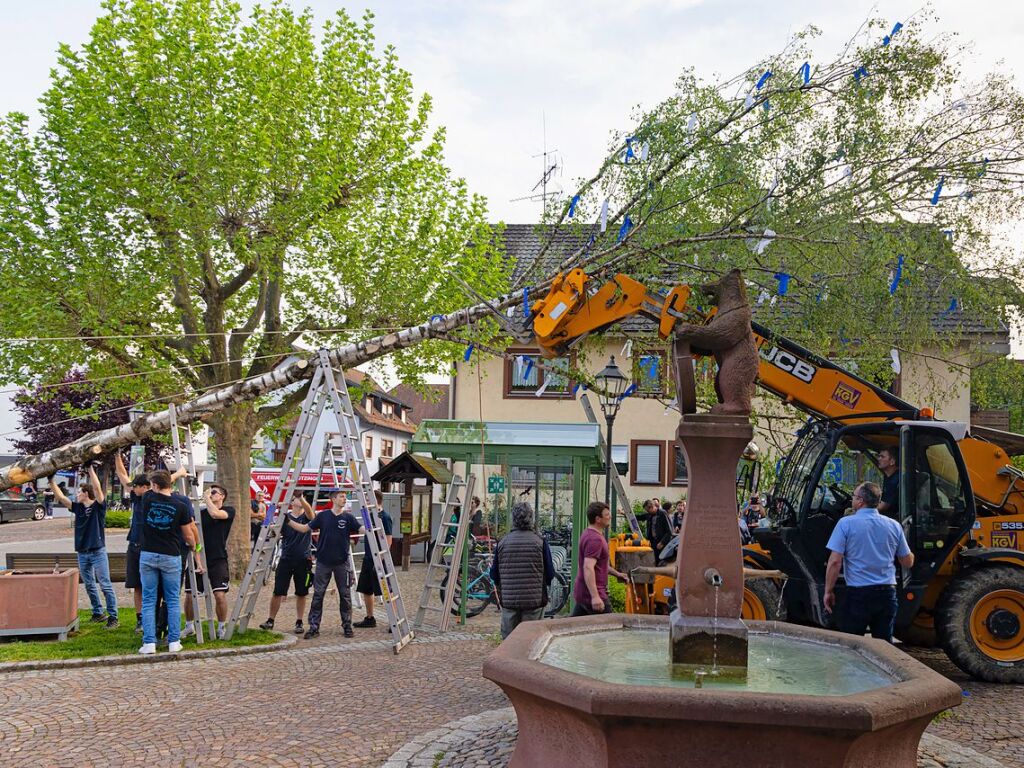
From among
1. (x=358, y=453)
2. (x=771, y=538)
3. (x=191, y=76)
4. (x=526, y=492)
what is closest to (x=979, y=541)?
(x=771, y=538)

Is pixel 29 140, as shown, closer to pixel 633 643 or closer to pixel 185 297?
pixel 185 297

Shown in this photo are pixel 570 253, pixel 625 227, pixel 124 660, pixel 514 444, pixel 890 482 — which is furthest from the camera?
pixel 570 253

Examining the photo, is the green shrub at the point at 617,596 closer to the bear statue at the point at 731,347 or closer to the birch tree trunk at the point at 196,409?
the birch tree trunk at the point at 196,409

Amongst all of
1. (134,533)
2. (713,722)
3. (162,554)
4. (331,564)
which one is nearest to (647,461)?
(331,564)

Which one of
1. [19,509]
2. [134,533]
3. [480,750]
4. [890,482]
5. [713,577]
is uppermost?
[890,482]

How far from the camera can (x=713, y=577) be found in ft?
20.3

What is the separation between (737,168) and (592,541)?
5.93 meters

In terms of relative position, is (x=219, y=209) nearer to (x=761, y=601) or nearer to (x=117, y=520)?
Result: (x=761, y=601)

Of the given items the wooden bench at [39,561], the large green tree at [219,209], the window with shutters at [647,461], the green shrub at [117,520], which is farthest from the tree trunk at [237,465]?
the green shrub at [117,520]

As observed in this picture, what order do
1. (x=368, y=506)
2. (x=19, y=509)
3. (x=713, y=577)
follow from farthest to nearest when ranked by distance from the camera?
(x=19, y=509)
(x=368, y=506)
(x=713, y=577)

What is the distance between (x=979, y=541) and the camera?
399 inches

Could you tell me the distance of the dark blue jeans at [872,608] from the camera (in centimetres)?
812

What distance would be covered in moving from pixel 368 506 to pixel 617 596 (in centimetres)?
411

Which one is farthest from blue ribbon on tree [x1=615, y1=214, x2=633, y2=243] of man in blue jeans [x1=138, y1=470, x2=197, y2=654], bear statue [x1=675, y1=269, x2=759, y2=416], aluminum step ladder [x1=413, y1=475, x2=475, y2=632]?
man in blue jeans [x1=138, y1=470, x2=197, y2=654]
